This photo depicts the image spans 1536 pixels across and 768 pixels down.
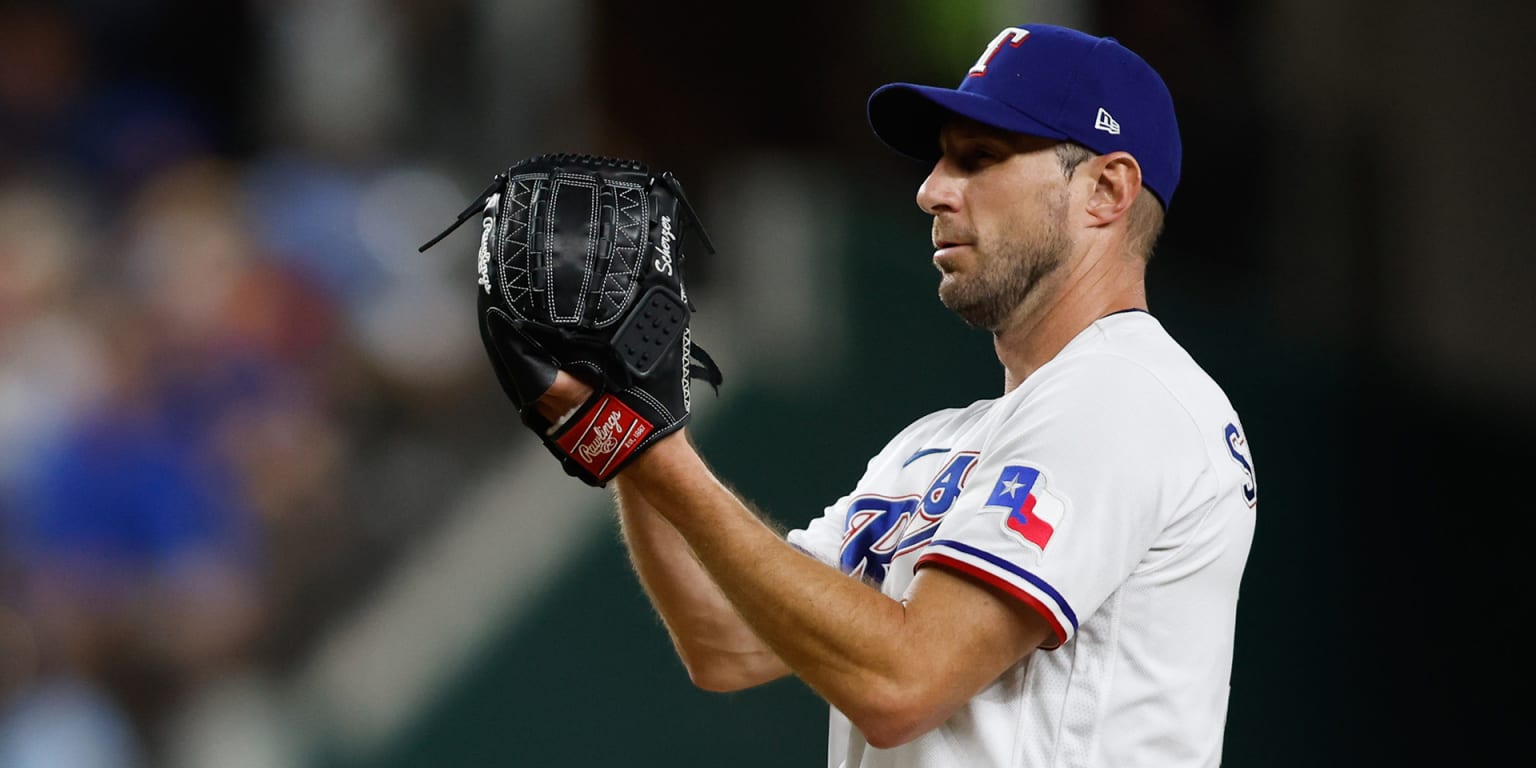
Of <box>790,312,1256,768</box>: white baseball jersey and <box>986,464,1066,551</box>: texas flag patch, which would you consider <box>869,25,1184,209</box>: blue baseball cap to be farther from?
<box>986,464,1066,551</box>: texas flag patch

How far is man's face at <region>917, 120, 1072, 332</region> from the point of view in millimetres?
1402

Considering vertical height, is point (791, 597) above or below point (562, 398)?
below

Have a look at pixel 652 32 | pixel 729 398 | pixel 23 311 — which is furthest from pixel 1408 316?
pixel 23 311

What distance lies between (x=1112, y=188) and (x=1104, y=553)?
A: 0.45 meters

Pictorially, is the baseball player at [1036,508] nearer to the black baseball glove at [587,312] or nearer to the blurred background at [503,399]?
the black baseball glove at [587,312]

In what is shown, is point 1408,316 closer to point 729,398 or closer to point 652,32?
point 729,398

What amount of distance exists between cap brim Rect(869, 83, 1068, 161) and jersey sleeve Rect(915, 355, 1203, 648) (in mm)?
282

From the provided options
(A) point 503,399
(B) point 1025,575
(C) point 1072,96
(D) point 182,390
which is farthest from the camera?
(A) point 503,399

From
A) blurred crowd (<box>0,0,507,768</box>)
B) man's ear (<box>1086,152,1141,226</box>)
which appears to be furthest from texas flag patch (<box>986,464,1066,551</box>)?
blurred crowd (<box>0,0,507,768</box>)

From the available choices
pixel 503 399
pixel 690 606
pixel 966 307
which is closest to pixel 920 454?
pixel 966 307

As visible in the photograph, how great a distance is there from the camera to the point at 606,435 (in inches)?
46.8

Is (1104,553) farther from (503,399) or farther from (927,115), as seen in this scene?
Result: (503,399)

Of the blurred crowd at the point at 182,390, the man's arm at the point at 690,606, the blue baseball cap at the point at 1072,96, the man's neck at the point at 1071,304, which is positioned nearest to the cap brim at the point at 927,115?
the blue baseball cap at the point at 1072,96

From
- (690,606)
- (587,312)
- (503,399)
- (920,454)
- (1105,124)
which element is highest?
(1105,124)
